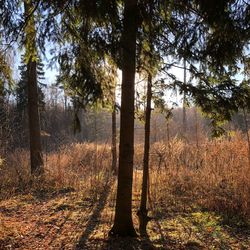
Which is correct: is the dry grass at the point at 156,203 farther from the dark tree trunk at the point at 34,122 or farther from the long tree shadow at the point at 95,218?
the dark tree trunk at the point at 34,122

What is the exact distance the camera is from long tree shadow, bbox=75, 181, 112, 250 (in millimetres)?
5316

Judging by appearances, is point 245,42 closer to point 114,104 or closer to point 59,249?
point 114,104

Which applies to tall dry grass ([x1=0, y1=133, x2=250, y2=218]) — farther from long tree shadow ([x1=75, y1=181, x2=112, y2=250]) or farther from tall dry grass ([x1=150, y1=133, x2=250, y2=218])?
long tree shadow ([x1=75, y1=181, x2=112, y2=250])

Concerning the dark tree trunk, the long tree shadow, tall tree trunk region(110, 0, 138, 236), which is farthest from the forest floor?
the dark tree trunk

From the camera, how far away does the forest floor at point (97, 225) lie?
5219mm

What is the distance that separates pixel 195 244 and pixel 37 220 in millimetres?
2926

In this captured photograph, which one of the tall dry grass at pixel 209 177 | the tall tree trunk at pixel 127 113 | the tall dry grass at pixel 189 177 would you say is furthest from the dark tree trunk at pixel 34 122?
the tall tree trunk at pixel 127 113

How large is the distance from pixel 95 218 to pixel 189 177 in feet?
10.5

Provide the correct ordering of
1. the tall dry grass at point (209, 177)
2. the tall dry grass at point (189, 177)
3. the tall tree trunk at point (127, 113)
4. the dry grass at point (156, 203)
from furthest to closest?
the tall dry grass at point (189, 177)
the tall dry grass at point (209, 177)
the dry grass at point (156, 203)
the tall tree trunk at point (127, 113)

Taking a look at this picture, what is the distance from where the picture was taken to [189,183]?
8.73 m

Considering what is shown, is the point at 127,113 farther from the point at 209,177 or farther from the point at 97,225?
the point at 209,177

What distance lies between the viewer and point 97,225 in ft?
20.4

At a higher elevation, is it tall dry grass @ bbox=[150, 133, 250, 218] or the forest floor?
tall dry grass @ bbox=[150, 133, 250, 218]

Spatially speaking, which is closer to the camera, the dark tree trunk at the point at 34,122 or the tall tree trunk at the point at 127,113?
the tall tree trunk at the point at 127,113
